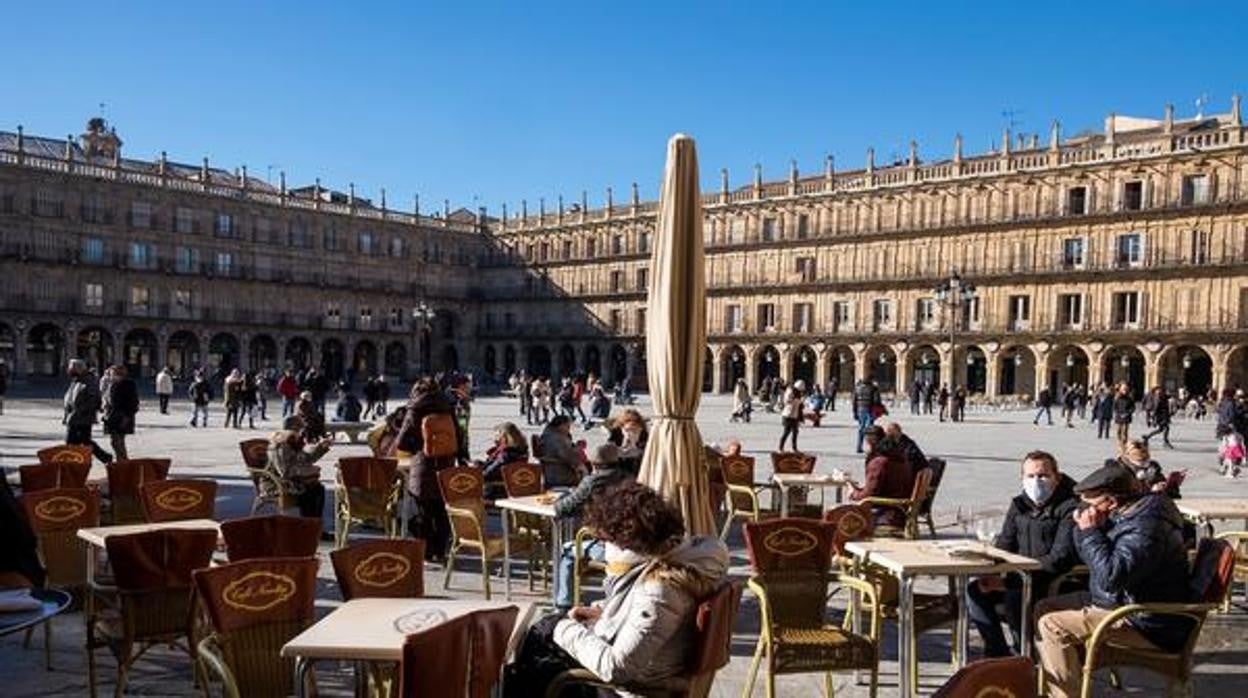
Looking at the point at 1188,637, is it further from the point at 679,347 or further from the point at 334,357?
the point at 334,357

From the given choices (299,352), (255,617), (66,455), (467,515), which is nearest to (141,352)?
(299,352)

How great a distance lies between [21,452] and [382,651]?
13.8m

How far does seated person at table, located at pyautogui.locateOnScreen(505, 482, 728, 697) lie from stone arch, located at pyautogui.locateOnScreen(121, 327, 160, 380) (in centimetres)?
4995

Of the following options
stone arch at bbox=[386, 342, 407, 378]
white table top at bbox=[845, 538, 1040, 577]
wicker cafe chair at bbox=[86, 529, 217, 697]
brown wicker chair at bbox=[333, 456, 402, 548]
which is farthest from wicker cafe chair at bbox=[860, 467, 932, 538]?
stone arch at bbox=[386, 342, 407, 378]

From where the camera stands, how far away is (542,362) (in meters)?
62.7

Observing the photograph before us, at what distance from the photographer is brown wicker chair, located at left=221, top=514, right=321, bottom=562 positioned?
4387 millimetres

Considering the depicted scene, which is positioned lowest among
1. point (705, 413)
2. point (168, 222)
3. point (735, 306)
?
point (705, 413)

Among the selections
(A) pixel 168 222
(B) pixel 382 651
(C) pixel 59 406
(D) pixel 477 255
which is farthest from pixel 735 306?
(B) pixel 382 651

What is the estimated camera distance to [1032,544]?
17.2 ft

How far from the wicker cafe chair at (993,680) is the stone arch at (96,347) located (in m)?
50.6

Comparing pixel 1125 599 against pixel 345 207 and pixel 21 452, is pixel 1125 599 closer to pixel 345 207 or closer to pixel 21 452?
pixel 21 452

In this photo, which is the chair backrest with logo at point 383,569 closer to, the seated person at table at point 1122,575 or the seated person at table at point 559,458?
Result: the seated person at table at point 1122,575

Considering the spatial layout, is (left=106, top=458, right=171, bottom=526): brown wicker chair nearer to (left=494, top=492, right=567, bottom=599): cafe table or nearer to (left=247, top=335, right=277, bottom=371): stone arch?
(left=494, top=492, right=567, bottom=599): cafe table

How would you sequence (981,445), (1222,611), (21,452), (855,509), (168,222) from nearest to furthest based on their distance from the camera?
(855,509), (1222,611), (21,452), (981,445), (168,222)
